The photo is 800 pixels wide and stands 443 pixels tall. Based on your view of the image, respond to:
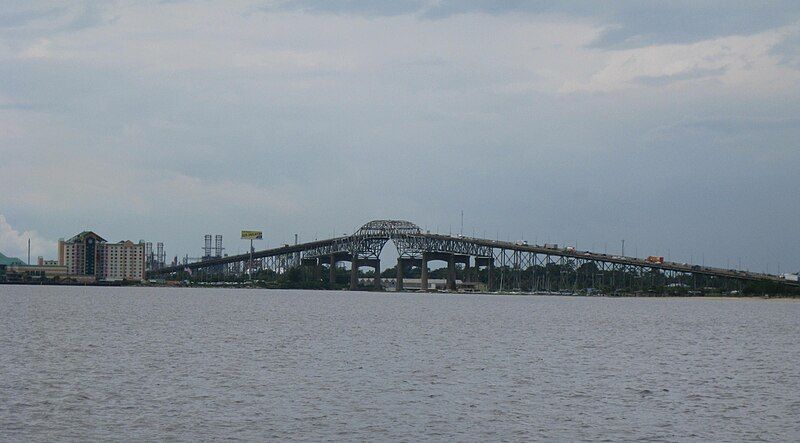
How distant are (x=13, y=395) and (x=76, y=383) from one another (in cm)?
408

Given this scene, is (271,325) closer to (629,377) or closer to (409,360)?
(409,360)

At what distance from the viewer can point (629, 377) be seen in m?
46.2

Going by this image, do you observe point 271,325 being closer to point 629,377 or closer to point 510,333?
point 510,333

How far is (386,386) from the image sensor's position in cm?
4088

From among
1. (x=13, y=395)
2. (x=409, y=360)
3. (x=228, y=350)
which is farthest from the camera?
(x=228, y=350)

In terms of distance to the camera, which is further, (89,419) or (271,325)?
(271,325)

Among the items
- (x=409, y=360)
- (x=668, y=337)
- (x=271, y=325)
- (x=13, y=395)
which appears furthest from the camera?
(x=271, y=325)

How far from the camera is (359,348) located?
2336 inches

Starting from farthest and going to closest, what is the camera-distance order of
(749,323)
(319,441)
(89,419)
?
(749,323), (89,419), (319,441)

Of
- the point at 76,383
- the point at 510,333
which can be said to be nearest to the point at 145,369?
the point at 76,383

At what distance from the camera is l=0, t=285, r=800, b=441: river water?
102 feet

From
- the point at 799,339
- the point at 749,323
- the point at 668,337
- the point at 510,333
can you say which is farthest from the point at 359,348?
the point at 749,323

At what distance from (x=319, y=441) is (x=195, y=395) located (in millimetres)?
9704

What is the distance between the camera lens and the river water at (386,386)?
31.2m
